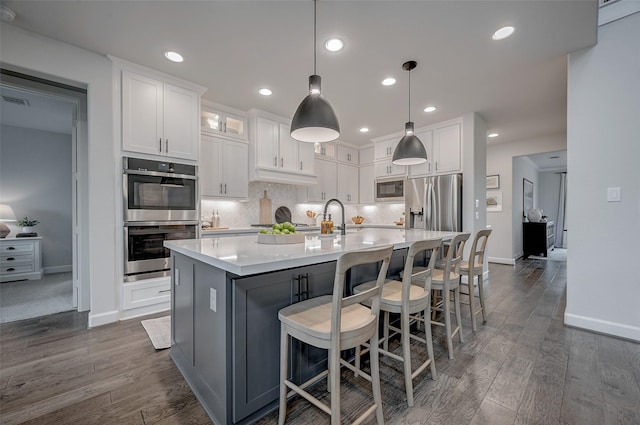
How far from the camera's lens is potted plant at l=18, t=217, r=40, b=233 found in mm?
4695

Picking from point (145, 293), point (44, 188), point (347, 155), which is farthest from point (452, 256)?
point (44, 188)

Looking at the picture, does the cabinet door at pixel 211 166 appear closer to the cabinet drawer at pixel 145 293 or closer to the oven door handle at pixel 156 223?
the oven door handle at pixel 156 223

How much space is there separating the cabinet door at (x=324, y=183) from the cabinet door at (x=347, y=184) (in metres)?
0.15

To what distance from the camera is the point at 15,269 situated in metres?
4.42

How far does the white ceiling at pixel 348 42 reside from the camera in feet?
6.79

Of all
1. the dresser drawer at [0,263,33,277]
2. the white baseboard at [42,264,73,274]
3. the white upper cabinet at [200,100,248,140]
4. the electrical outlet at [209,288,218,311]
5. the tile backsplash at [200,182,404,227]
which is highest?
the white upper cabinet at [200,100,248,140]

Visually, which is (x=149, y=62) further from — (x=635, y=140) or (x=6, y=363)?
(x=635, y=140)

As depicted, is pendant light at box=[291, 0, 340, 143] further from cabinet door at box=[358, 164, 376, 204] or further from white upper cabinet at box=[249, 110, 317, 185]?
cabinet door at box=[358, 164, 376, 204]

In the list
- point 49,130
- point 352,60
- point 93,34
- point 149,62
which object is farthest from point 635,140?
point 49,130

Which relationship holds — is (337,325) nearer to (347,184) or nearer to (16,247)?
(347,184)

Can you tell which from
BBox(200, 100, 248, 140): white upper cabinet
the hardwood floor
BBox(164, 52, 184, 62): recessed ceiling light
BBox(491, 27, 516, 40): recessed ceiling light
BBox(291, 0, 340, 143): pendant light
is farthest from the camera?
BBox(200, 100, 248, 140): white upper cabinet

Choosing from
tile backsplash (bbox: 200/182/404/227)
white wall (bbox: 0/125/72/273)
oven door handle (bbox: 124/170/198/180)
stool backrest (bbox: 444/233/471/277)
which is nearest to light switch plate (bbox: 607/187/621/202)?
stool backrest (bbox: 444/233/471/277)

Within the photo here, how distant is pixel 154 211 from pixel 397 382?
2906 millimetres

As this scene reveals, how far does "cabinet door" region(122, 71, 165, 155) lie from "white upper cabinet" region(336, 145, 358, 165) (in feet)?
11.6
